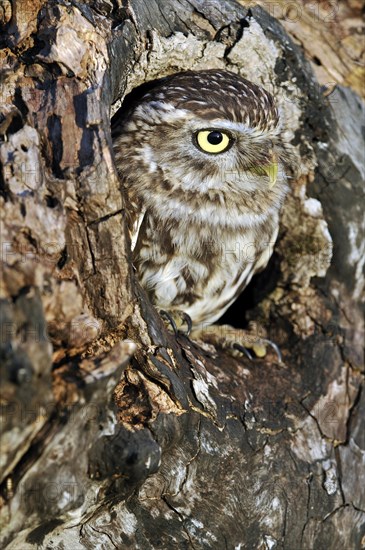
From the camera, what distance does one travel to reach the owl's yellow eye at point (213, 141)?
290 cm

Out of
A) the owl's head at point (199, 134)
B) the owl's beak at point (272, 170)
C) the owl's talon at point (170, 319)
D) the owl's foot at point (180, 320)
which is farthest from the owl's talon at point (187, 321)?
the owl's beak at point (272, 170)

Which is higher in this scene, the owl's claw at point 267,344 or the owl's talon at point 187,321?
the owl's talon at point 187,321

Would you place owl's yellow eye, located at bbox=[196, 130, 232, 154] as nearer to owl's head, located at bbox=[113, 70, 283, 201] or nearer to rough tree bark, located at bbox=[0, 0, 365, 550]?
owl's head, located at bbox=[113, 70, 283, 201]

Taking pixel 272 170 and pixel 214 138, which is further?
pixel 272 170

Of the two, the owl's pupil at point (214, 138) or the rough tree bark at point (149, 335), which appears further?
the owl's pupil at point (214, 138)

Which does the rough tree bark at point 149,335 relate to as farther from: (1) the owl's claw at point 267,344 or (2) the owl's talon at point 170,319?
(2) the owl's talon at point 170,319

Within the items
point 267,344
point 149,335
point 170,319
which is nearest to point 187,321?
point 170,319

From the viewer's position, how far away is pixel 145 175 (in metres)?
2.96

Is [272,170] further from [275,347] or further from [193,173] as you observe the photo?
[275,347]

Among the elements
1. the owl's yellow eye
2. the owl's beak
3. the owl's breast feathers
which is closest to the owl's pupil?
the owl's yellow eye

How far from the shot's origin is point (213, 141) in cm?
293

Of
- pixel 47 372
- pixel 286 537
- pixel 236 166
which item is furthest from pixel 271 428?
pixel 47 372

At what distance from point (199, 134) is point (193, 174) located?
0.18m

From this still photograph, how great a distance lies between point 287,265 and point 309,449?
0.98 m
